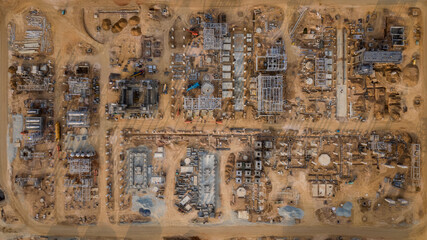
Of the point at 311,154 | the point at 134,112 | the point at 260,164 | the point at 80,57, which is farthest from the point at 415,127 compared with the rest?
the point at 80,57

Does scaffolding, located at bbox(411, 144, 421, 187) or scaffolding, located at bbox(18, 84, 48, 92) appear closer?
scaffolding, located at bbox(18, 84, 48, 92)

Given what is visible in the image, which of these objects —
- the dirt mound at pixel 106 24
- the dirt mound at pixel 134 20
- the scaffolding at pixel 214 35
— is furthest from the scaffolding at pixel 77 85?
the scaffolding at pixel 214 35

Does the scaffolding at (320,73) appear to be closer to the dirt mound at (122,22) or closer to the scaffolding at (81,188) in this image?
the dirt mound at (122,22)

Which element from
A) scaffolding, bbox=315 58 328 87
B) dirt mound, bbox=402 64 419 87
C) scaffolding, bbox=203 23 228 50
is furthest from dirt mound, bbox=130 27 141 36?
dirt mound, bbox=402 64 419 87

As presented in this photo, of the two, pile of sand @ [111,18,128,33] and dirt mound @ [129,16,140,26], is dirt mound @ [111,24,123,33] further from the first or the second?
dirt mound @ [129,16,140,26]

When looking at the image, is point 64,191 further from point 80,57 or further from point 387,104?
point 387,104

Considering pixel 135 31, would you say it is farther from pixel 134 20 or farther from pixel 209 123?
pixel 209 123
